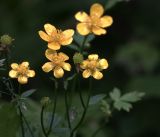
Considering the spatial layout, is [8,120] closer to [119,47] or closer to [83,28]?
[83,28]

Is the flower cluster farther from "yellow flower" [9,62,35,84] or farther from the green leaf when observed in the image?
the green leaf

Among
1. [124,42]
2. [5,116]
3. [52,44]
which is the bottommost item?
[5,116]

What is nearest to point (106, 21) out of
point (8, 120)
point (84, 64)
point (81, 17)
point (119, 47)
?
point (81, 17)

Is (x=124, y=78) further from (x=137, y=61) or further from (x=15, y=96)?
(x=15, y=96)

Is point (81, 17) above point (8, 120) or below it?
above

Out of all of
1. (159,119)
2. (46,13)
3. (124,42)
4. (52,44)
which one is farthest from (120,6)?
(52,44)

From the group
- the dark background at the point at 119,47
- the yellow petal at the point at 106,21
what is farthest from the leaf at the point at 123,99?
the dark background at the point at 119,47
